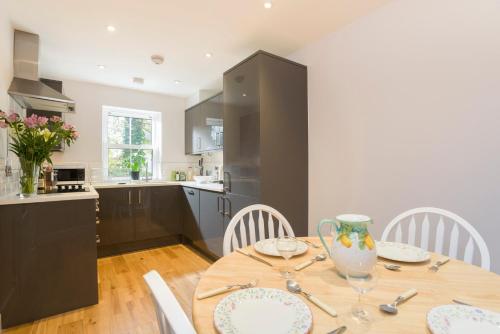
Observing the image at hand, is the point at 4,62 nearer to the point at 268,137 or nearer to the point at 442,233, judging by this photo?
the point at 268,137

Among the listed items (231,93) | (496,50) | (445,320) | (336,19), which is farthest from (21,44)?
(496,50)

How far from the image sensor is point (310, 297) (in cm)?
73

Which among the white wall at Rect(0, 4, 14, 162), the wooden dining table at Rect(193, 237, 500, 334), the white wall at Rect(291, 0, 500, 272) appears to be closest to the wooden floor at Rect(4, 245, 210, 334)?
the wooden dining table at Rect(193, 237, 500, 334)

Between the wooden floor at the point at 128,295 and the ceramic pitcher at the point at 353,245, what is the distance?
4.67ft

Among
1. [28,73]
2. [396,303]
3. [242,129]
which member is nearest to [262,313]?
[396,303]

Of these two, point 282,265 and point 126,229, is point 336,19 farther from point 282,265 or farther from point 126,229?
point 126,229

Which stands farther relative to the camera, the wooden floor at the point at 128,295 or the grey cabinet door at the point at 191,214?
the grey cabinet door at the point at 191,214

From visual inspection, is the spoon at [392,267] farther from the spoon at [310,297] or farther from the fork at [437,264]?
the spoon at [310,297]

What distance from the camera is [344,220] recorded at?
32.6 inches

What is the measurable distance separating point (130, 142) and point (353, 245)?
12.9 feet

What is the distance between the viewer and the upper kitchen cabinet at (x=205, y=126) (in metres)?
3.18

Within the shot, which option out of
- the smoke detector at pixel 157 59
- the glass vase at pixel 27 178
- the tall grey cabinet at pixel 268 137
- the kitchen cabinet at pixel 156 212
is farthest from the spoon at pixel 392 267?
the kitchen cabinet at pixel 156 212

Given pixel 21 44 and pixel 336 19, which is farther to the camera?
pixel 21 44

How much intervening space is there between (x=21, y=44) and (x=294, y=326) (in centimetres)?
307
